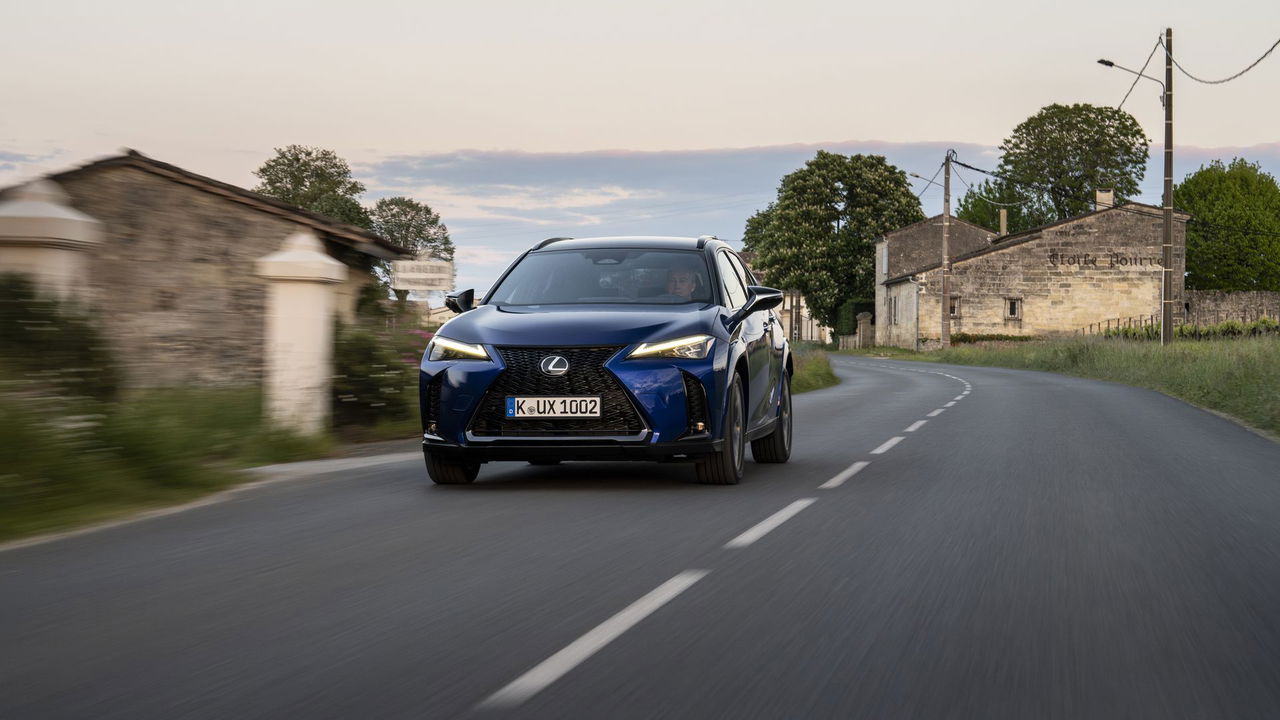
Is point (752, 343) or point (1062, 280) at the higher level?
point (1062, 280)

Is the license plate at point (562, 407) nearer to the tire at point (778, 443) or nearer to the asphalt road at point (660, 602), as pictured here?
the asphalt road at point (660, 602)

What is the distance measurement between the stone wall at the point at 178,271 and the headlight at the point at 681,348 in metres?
8.74

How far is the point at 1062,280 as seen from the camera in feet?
225

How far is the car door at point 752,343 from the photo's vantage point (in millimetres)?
9930

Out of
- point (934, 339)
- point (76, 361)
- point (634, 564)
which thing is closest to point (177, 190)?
point (76, 361)

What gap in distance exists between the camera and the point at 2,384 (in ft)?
26.0

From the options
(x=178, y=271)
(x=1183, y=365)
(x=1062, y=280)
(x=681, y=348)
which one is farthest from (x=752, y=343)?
(x=1062, y=280)

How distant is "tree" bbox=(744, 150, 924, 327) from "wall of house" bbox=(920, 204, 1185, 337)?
419 inches

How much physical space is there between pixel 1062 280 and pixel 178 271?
58428mm

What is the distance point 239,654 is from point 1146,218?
2800 inches

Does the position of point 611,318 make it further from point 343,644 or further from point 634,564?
point 343,644

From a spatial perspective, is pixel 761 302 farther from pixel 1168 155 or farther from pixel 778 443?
pixel 1168 155

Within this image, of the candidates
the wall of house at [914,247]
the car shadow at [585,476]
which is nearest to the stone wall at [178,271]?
the car shadow at [585,476]

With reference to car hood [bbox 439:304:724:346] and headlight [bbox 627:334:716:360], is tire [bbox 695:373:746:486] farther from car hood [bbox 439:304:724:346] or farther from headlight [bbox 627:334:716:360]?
car hood [bbox 439:304:724:346]
